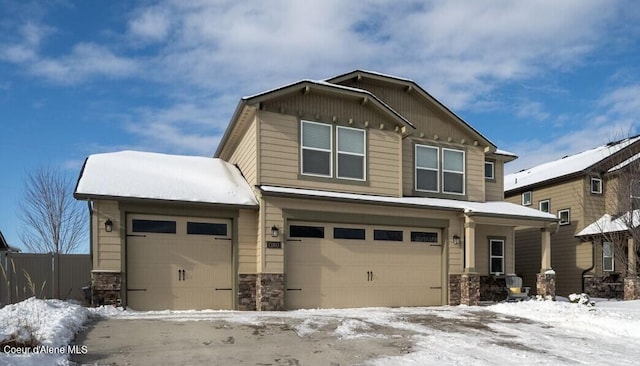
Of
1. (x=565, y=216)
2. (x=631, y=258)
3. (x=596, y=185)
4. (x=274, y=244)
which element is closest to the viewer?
(x=274, y=244)

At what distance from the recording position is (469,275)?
1543 centimetres

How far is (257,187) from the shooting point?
1347cm

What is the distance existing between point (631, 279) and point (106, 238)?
17206 millimetres

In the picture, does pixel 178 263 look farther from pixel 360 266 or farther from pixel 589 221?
pixel 589 221

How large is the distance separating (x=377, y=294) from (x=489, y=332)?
4482 mm

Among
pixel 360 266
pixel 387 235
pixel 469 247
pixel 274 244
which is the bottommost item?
pixel 360 266

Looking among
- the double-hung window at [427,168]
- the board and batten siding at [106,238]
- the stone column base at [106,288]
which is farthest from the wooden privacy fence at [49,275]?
the double-hung window at [427,168]

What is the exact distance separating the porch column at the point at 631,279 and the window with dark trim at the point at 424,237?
7.78m

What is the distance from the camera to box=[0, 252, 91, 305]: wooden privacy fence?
13688 mm

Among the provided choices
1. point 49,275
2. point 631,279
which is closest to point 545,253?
point 631,279

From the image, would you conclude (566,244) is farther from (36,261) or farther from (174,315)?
(36,261)

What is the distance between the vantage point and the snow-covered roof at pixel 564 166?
839 inches

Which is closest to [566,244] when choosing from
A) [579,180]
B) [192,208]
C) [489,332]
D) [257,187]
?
[579,180]

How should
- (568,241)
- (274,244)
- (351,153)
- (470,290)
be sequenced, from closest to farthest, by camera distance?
(274,244)
(351,153)
(470,290)
(568,241)
